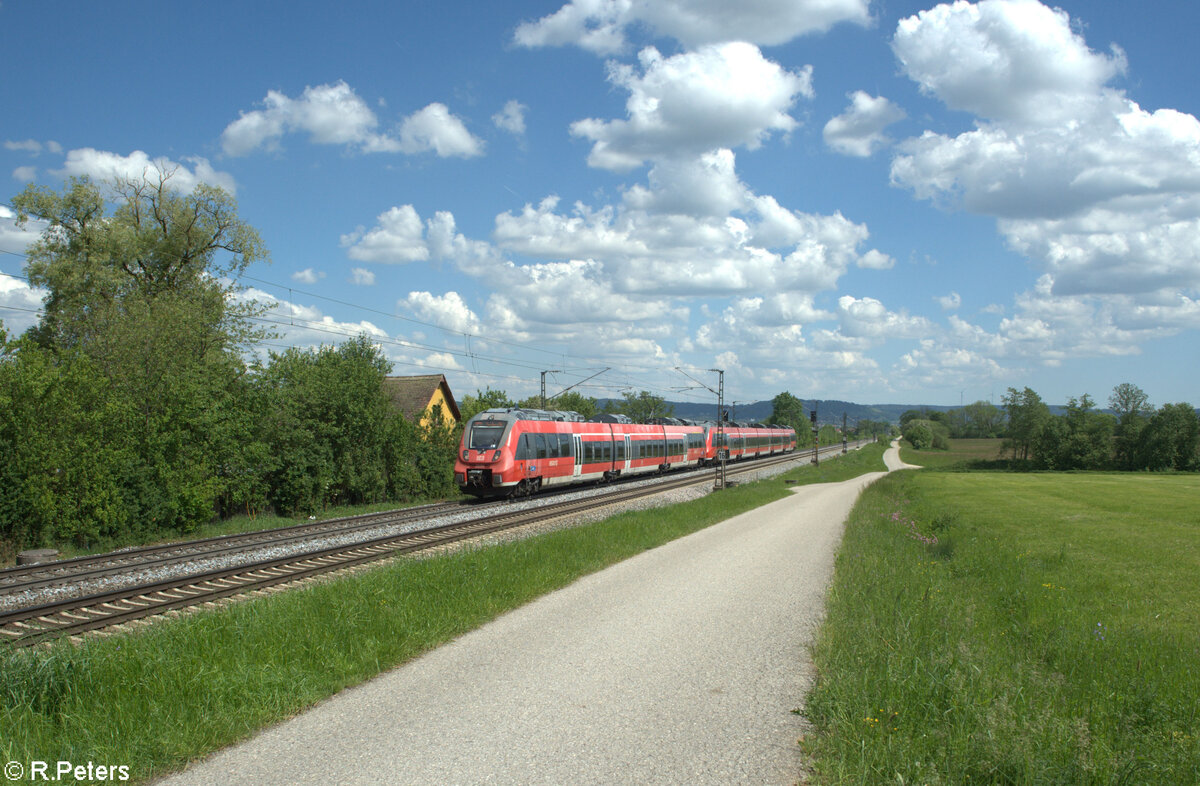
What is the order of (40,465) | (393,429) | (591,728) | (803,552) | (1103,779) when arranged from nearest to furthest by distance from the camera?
(1103,779) → (591,728) → (803,552) → (40,465) → (393,429)

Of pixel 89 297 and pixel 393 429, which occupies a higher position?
pixel 89 297

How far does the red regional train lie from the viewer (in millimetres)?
27484

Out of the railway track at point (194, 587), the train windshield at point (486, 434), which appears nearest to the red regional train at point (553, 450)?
the train windshield at point (486, 434)

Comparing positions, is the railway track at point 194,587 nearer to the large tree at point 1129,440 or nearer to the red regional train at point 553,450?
the red regional train at point 553,450

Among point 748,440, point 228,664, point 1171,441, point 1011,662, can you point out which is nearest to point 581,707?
point 228,664

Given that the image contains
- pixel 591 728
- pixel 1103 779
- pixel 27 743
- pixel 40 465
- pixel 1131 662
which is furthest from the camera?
pixel 40 465

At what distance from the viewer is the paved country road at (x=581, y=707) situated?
480cm

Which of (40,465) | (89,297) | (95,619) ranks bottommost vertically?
(95,619)

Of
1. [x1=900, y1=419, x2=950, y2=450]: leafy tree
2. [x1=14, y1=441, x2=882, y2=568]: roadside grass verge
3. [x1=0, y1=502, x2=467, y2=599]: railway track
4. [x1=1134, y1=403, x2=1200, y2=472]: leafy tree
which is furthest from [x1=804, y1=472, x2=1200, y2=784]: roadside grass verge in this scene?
[x1=900, y1=419, x2=950, y2=450]: leafy tree

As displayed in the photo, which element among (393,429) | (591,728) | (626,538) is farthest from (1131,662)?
(393,429)

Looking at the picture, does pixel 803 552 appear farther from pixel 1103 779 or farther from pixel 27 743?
pixel 27 743

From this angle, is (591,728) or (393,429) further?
(393,429)

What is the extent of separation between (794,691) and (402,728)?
329 centimetres

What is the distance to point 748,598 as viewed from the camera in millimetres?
9930
